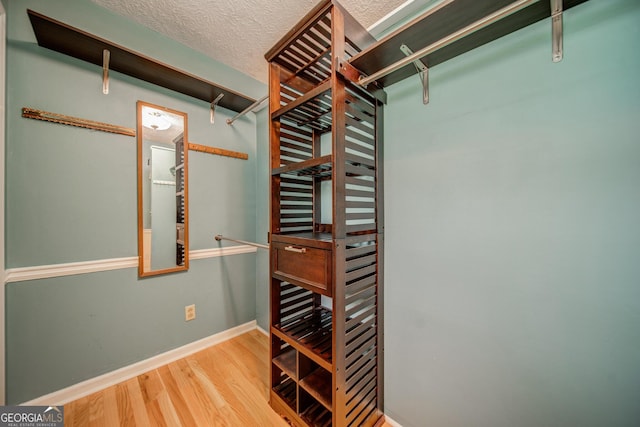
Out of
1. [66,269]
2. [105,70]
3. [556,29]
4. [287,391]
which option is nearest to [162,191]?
[66,269]

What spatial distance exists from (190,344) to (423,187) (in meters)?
2.15

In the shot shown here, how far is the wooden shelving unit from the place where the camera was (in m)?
0.98

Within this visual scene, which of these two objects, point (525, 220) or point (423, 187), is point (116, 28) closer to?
point (423, 187)

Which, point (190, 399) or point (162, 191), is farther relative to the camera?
point (162, 191)

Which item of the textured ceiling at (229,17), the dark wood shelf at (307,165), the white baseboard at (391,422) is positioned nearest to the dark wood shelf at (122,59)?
the textured ceiling at (229,17)

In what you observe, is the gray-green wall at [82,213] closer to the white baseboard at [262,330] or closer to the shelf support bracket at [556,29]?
the white baseboard at [262,330]

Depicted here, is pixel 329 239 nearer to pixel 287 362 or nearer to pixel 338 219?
pixel 338 219

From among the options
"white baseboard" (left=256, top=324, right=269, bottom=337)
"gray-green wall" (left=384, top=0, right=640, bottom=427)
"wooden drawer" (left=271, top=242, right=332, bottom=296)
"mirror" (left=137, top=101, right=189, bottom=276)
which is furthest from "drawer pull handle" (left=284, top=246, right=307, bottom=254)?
"white baseboard" (left=256, top=324, right=269, bottom=337)

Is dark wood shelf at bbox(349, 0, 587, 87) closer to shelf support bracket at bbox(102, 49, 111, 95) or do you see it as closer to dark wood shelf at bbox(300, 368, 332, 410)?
shelf support bracket at bbox(102, 49, 111, 95)

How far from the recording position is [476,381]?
38.4 inches

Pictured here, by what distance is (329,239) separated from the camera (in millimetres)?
1140

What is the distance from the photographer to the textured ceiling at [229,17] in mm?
1337

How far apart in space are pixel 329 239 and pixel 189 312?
152cm

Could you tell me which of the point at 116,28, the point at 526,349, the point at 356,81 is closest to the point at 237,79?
the point at 116,28
